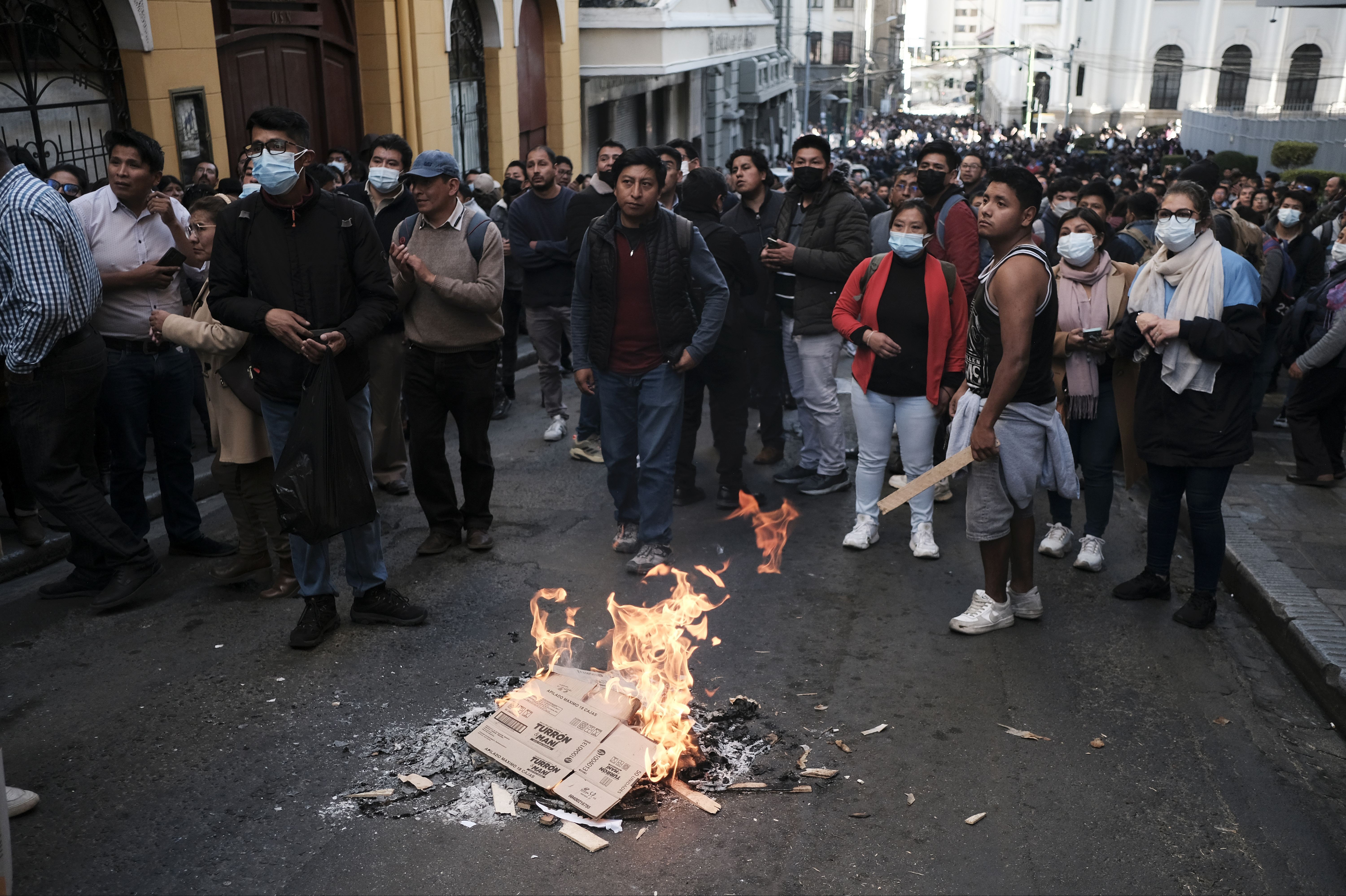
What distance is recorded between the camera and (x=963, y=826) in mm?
3775

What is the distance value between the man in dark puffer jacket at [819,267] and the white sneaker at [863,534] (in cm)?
85

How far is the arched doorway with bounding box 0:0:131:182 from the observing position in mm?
8711

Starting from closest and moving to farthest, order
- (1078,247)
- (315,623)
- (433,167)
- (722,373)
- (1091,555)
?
(315,623), (433,167), (1078,247), (1091,555), (722,373)

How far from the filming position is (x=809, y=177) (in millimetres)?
6809

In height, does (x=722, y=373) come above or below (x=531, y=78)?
below

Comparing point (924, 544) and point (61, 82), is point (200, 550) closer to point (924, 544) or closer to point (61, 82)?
point (924, 544)

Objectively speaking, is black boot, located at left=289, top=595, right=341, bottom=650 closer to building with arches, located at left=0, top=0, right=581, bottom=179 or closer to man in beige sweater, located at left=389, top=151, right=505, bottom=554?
man in beige sweater, located at left=389, top=151, right=505, bottom=554

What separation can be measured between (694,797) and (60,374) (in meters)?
3.35

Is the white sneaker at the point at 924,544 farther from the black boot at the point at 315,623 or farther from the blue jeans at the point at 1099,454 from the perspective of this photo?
the black boot at the point at 315,623

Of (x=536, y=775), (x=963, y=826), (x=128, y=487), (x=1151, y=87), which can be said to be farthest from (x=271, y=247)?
(x=1151, y=87)

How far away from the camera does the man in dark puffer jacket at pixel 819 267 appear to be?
6.72 m

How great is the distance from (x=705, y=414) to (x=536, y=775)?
557 centimetres

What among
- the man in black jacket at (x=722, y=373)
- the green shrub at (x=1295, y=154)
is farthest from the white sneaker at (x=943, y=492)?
the green shrub at (x=1295, y=154)

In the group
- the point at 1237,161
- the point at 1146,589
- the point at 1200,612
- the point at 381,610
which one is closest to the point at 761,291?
the point at 1146,589
